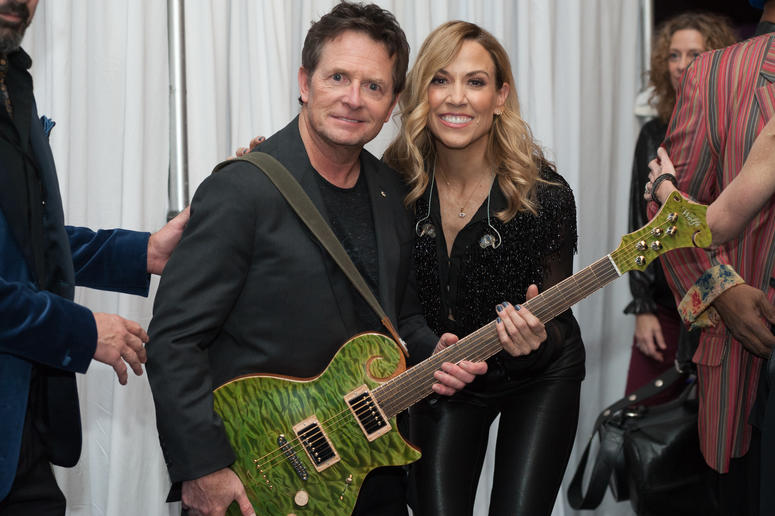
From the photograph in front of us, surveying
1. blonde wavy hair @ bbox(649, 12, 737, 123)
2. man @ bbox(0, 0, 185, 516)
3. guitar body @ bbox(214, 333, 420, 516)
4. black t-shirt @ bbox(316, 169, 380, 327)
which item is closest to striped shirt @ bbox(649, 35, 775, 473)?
black t-shirt @ bbox(316, 169, 380, 327)

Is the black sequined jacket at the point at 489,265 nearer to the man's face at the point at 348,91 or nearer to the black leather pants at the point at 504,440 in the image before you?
the black leather pants at the point at 504,440

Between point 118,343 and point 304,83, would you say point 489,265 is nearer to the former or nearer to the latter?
point 304,83

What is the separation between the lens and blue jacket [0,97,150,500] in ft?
5.43

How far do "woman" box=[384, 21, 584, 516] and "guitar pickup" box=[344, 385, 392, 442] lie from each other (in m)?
0.35

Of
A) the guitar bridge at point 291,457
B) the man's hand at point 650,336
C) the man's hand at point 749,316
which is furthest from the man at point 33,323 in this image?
the man's hand at point 650,336

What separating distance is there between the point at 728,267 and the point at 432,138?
92 centimetres

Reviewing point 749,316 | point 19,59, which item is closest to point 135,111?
point 19,59

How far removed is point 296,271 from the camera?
1.95 metres

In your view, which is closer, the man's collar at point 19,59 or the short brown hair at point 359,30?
the man's collar at point 19,59

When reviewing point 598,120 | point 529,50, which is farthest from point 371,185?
point 598,120

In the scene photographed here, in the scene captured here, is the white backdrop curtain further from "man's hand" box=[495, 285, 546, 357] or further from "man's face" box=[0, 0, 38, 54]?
"man's hand" box=[495, 285, 546, 357]

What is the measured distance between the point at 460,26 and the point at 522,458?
49.2 inches

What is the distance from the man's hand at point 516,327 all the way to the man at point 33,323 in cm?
86

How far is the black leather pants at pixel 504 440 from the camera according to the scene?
2.24m
